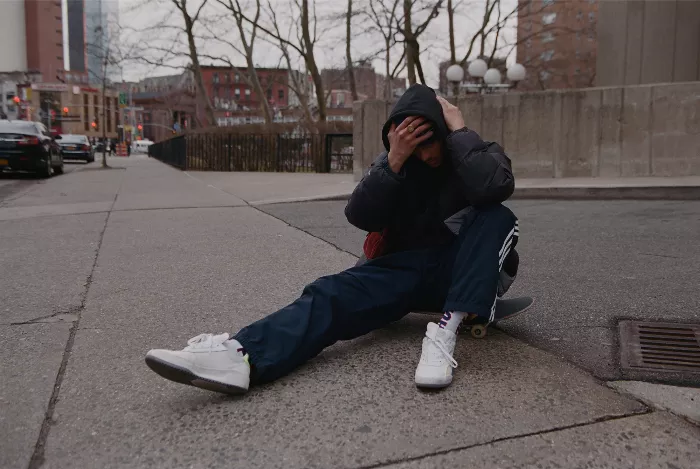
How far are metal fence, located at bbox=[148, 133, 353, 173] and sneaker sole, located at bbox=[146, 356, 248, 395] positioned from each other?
Answer: 17691mm

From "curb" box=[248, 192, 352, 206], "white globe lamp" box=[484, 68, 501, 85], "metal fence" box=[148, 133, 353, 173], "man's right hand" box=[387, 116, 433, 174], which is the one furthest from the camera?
"white globe lamp" box=[484, 68, 501, 85]

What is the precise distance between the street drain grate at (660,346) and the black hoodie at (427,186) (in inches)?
35.8

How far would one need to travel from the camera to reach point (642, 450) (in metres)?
1.88

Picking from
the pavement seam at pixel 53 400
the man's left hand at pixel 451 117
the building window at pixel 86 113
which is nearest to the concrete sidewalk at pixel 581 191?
the pavement seam at pixel 53 400

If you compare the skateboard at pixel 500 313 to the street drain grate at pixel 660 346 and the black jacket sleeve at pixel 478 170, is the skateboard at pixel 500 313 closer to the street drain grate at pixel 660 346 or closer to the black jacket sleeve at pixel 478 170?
the street drain grate at pixel 660 346

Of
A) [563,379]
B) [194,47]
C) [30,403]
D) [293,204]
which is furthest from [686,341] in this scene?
[194,47]

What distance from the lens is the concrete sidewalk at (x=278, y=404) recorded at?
1.90m

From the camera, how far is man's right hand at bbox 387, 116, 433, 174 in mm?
2488

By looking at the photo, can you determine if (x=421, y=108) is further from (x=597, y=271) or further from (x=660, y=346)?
(x=597, y=271)

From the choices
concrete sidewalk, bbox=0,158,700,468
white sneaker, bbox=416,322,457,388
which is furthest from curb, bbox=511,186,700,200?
white sneaker, bbox=416,322,457,388

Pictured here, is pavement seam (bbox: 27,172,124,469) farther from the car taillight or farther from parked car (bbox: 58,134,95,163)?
parked car (bbox: 58,134,95,163)

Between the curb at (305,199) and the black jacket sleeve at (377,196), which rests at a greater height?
the black jacket sleeve at (377,196)

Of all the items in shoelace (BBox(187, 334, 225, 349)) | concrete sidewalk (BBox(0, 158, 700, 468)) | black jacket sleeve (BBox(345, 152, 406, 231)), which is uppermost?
black jacket sleeve (BBox(345, 152, 406, 231))

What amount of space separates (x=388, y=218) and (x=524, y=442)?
44.2 inches
